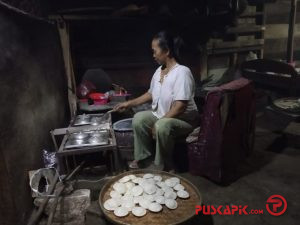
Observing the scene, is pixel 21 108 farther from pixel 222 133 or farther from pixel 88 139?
pixel 222 133

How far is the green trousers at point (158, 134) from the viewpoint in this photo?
3660 mm

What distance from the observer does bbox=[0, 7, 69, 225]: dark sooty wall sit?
258 cm

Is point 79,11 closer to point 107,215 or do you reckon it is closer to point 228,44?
point 228,44

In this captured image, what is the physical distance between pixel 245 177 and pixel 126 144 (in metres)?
1.92

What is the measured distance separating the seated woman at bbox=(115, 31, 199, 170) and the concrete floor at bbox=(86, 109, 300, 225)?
724 mm

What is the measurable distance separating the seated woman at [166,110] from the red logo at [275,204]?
4.56 ft

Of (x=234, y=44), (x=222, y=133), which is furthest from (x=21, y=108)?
(x=234, y=44)

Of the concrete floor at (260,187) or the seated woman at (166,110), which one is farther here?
the seated woman at (166,110)

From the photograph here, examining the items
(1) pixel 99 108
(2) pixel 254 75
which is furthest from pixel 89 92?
(2) pixel 254 75

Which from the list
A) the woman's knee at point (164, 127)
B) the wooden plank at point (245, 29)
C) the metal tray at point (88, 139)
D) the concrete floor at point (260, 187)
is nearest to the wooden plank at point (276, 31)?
the wooden plank at point (245, 29)

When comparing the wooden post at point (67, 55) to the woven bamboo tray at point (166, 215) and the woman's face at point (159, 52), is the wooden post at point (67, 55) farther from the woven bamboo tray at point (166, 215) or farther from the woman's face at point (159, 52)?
the woven bamboo tray at point (166, 215)

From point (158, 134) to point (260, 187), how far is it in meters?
1.64

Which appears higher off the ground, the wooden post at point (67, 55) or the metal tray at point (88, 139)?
the wooden post at point (67, 55)

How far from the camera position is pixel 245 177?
4.08 metres
